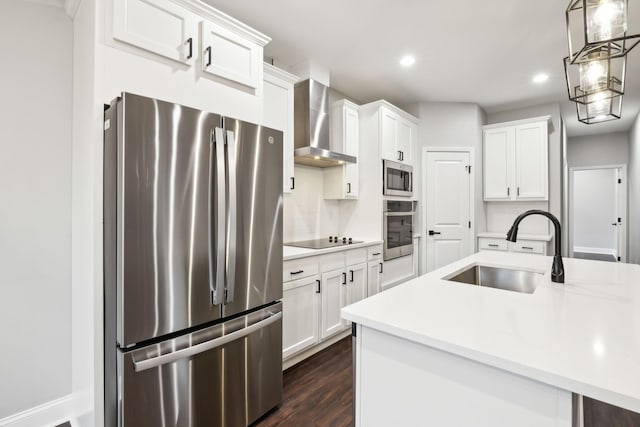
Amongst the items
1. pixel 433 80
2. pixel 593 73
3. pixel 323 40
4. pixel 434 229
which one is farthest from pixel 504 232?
pixel 323 40

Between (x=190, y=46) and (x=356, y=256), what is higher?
(x=190, y=46)

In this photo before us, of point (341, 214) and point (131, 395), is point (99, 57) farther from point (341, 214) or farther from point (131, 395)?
point (341, 214)

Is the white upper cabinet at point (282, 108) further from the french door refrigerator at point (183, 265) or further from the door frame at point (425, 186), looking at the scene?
the door frame at point (425, 186)

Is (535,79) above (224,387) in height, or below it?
above

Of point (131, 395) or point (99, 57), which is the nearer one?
point (131, 395)

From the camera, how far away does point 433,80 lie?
12.0 feet

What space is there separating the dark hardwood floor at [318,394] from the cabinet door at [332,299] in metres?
0.23

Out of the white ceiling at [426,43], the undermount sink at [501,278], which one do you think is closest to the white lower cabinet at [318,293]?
the undermount sink at [501,278]

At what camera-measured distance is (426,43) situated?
2.84 metres

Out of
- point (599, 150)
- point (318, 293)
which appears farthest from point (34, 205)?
point (599, 150)

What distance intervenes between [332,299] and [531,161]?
11.3 feet

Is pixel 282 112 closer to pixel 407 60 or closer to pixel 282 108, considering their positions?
pixel 282 108

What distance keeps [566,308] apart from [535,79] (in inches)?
139

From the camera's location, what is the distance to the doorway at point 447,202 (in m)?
4.34
